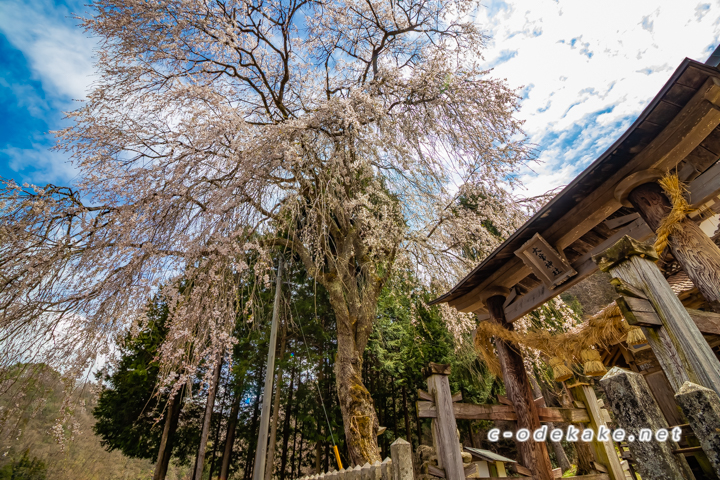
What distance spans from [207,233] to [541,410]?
5011 mm

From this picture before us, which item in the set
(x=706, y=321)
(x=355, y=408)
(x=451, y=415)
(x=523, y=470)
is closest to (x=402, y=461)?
(x=451, y=415)

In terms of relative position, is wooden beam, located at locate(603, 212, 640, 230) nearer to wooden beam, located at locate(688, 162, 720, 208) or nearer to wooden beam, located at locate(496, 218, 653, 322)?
wooden beam, located at locate(496, 218, 653, 322)

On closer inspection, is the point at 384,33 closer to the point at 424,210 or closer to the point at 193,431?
the point at 424,210

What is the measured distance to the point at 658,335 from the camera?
2096mm

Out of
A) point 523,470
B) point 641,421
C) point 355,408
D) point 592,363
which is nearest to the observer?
point 641,421

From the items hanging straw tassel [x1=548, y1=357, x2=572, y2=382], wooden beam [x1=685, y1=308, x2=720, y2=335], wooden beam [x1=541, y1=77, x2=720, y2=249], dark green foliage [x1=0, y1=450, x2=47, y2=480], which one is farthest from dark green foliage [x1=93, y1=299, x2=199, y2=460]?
wooden beam [x1=685, y1=308, x2=720, y2=335]

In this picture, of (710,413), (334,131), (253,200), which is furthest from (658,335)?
(334,131)

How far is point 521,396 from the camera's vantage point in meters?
3.65

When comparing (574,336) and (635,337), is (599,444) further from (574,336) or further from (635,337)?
(574,336)

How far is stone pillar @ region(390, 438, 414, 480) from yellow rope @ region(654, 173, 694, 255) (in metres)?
2.72

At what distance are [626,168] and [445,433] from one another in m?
2.98

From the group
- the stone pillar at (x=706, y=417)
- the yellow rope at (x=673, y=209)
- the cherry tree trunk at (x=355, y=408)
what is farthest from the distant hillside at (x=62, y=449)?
the yellow rope at (x=673, y=209)

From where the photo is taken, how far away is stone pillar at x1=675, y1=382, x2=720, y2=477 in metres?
1.12

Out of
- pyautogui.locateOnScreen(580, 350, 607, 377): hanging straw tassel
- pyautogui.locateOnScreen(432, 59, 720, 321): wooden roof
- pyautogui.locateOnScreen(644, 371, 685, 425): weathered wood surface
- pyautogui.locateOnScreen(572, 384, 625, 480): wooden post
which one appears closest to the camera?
pyautogui.locateOnScreen(432, 59, 720, 321): wooden roof
